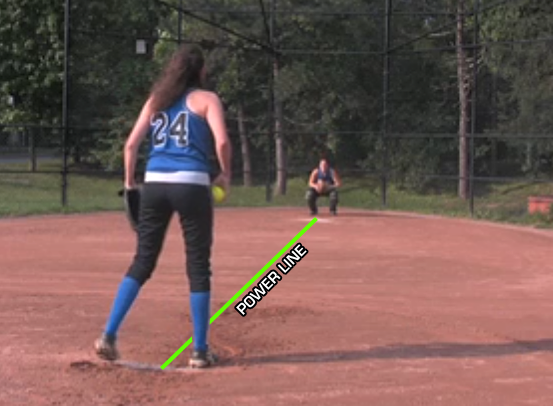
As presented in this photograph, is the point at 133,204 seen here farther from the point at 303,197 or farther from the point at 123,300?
the point at 303,197

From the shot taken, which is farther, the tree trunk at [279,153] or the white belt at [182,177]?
the tree trunk at [279,153]

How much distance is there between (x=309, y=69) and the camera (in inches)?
939

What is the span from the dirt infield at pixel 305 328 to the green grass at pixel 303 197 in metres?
5.81

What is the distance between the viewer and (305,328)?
607 centimetres

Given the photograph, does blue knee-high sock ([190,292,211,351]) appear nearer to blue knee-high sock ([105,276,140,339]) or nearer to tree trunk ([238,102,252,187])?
blue knee-high sock ([105,276,140,339])

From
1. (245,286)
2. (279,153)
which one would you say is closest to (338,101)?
(279,153)

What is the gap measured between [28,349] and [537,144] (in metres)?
16.7

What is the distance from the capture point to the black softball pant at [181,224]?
4773mm

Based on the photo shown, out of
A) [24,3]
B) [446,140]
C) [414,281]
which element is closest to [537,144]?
[446,140]

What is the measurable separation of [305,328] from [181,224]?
5.61 ft

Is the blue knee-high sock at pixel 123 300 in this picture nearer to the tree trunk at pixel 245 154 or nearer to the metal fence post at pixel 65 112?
the metal fence post at pixel 65 112

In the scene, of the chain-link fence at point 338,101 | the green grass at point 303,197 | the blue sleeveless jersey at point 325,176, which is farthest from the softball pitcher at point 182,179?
the chain-link fence at point 338,101

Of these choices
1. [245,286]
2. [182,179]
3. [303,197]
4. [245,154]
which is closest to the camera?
[182,179]

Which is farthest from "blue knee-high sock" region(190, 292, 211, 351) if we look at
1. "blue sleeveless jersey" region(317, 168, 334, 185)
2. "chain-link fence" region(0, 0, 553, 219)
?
"chain-link fence" region(0, 0, 553, 219)
